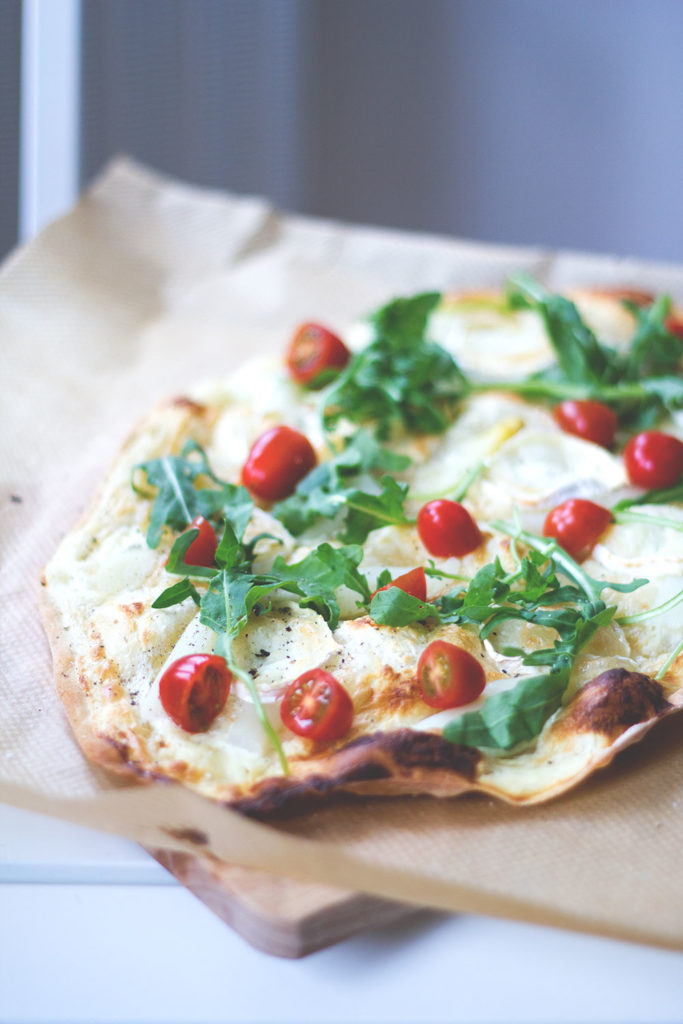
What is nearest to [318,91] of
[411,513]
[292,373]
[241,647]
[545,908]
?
[292,373]

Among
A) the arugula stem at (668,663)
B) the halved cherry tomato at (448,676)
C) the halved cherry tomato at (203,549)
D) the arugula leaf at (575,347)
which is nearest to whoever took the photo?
the halved cherry tomato at (448,676)

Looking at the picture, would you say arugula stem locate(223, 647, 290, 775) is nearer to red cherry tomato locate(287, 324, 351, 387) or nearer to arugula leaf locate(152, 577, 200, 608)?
arugula leaf locate(152, 577, 200, 608)

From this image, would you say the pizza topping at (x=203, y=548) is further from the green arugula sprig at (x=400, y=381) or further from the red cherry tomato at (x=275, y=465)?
the green arugula sprig at (x=400, y=381)

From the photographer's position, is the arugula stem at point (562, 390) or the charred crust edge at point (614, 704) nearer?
the charred crust edge at point (614, 704)

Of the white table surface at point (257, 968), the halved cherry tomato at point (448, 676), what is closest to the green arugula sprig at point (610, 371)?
the halved cherry tomato at point (448, 676)

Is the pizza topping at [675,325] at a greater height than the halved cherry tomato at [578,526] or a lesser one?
lesser

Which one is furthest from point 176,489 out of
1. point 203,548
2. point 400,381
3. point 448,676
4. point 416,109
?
point 416,109

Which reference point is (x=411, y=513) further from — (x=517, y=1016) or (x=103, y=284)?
(x=103, y=284)

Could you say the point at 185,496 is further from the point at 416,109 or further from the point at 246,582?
the point at 416,109

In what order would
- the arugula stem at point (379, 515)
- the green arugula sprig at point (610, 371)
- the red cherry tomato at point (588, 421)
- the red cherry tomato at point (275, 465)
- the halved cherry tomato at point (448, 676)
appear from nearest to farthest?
1. the halved cherry tomato at point (448, 676)
2. the arugula stem at point (379, 515)
3. the red cherry tomato at point (275, 465)
4. the red cherry tomato at point (588, 421)
5. the green arugula sprig at point (610, 371)
